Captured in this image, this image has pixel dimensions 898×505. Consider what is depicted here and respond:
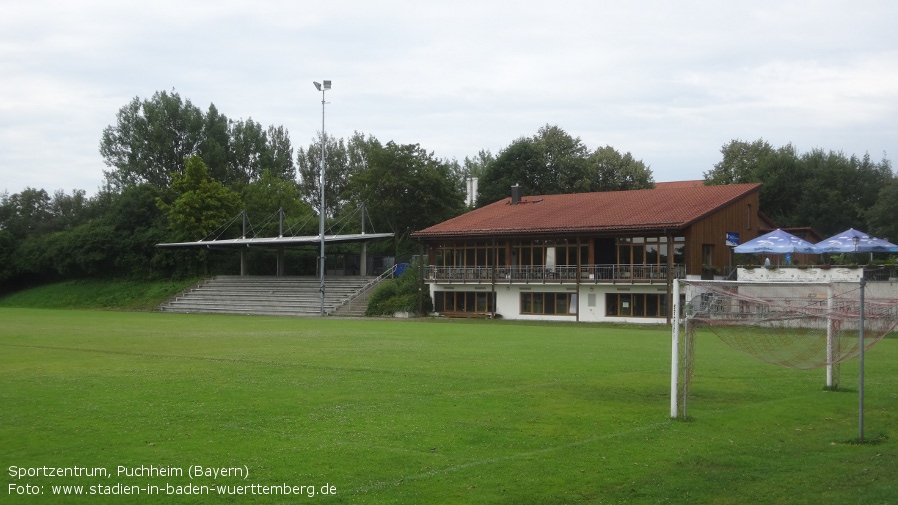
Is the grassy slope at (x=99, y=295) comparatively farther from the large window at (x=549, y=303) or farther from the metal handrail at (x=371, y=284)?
the large window at (x=549, y=303)

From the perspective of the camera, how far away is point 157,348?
2431cm

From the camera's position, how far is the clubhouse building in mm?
45500

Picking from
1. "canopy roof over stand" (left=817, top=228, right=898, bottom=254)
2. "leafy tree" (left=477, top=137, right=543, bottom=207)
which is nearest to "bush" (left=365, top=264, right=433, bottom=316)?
"leafy tree" (left=477, top=137, right=543, bottom=207)

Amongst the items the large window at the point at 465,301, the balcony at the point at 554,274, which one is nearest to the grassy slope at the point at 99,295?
the large window at the point at 465,301

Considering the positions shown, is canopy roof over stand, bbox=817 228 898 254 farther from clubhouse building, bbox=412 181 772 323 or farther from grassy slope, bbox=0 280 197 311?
grassy slope, bbox=0 280 197 311

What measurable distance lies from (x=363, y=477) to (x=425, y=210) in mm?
59249

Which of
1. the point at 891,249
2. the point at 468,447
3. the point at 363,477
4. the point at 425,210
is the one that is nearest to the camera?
the point at 363,477

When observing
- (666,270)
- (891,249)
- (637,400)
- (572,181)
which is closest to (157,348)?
(637,400)

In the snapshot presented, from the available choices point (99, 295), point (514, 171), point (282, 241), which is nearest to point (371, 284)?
point (282, 241)

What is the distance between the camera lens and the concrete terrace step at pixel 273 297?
176 feet

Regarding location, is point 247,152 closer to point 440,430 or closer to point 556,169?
point 556,169

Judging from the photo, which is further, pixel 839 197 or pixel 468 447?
pixel 839 197

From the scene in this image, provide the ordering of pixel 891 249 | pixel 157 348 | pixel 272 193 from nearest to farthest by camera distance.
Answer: pixel 157 348, pixel 891 249, pixel 272 193

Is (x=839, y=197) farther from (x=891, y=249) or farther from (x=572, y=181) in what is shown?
(x=891, y=249)
